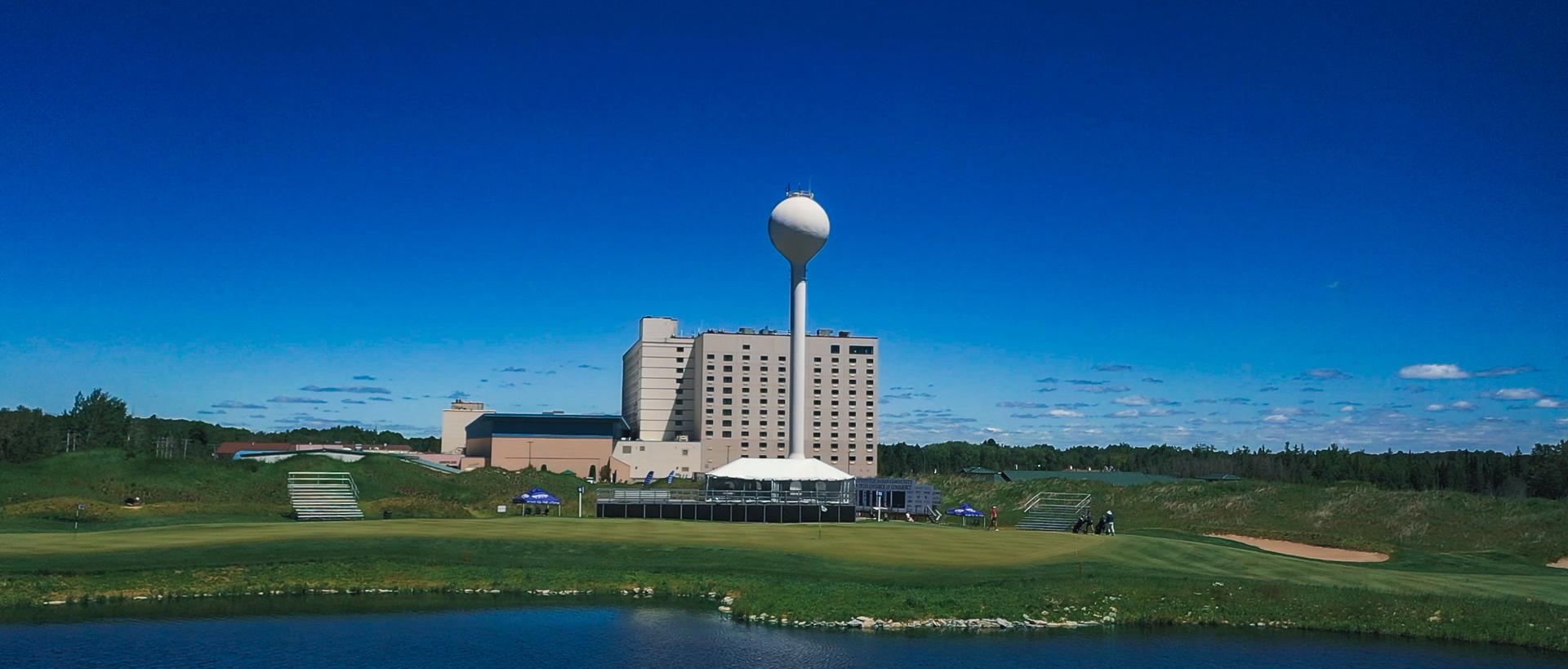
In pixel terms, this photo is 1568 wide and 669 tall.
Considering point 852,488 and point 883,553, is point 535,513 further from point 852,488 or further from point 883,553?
point 883,553

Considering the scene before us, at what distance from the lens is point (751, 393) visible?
165 m

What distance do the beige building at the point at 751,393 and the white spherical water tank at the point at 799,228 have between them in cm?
7233

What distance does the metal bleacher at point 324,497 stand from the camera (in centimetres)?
6362

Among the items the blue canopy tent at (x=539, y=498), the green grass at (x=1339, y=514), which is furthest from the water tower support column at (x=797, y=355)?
the blue canopy tent at (x=539, y=498)

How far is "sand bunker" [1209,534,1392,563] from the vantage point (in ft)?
178

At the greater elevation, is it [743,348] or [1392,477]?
[743,348]

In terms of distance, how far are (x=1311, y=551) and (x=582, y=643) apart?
41.8 metres

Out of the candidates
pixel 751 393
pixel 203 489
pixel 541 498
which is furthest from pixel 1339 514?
pixel 751 393

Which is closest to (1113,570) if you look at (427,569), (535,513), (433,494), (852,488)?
(427,569)

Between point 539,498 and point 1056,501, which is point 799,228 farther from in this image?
point 539,498

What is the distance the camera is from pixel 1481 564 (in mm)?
49000

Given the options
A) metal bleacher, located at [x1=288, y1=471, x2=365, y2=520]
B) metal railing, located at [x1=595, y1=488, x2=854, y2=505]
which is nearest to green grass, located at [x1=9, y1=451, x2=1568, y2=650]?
metal bleacher, located at [x1=288, y1=471, x2=365, y2=520]

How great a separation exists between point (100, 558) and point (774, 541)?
26220mm

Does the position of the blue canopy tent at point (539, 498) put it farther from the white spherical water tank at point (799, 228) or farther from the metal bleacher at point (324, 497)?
the white spherical water tank at point (799, 228)
